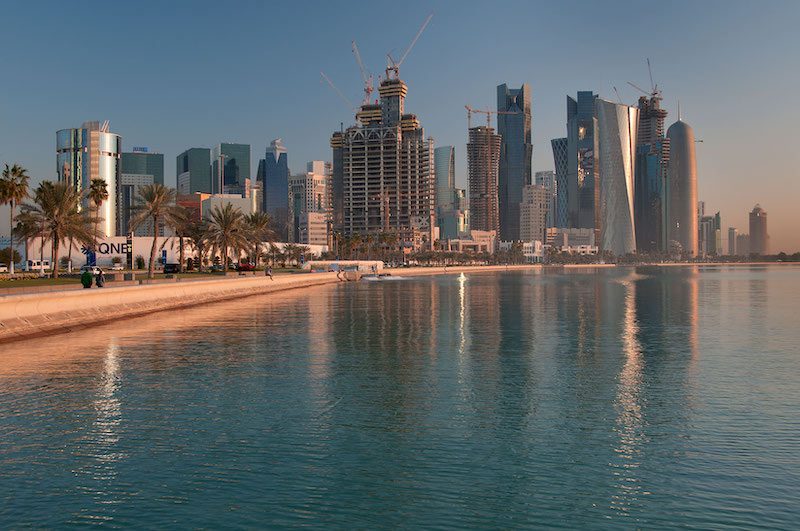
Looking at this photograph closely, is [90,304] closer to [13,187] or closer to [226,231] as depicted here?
[13,187]

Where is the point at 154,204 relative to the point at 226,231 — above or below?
above

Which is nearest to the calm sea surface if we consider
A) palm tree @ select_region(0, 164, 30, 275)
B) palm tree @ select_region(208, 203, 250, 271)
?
palm tree @ select_region(0, 164, 30, 275)

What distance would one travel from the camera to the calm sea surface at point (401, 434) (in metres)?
12.9

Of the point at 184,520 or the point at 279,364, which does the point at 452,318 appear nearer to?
the point at 279,364

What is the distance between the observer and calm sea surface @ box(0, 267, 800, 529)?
42.2 ft

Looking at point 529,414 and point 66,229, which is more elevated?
point 66,229

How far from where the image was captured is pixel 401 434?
18.2 meters

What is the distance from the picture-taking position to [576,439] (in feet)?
57.8

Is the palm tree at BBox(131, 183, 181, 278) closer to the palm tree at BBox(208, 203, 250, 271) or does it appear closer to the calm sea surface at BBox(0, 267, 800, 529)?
the palm tree at BBox(208, 203, 250, 271)

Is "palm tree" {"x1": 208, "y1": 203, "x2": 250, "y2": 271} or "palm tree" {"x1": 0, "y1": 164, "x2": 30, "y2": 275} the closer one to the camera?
"palm tree" {"x1": 0, "y1": 164, "x2": 30, "y2": 275}

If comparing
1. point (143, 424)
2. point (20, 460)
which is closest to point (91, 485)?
point (20, 460)

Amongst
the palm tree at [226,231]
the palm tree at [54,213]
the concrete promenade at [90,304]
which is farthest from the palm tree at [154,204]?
the palm tree at [226,231]

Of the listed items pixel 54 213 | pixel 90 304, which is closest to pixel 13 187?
pixel 54 213

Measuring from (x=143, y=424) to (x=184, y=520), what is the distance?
7.76m
